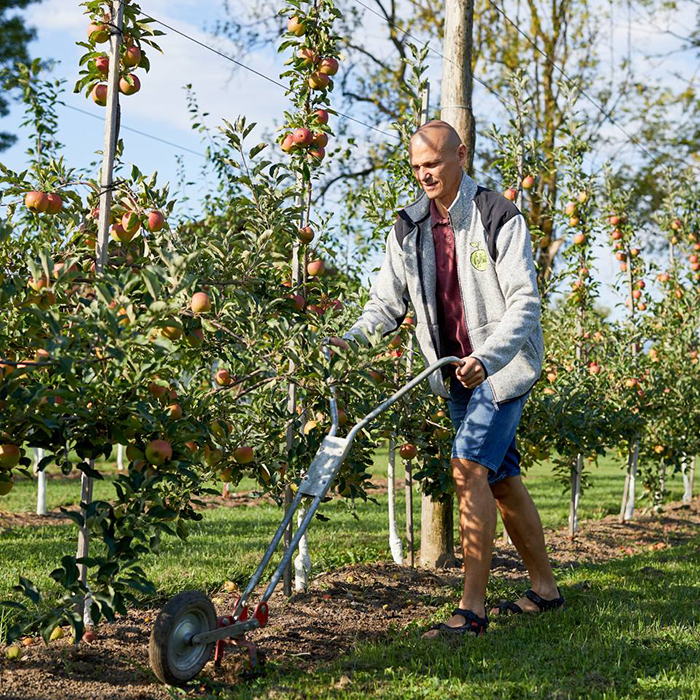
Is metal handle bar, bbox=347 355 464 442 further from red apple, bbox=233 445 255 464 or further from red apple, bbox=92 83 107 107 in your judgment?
red apple, bbox=92 83 107 107

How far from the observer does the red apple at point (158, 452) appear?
107 inches

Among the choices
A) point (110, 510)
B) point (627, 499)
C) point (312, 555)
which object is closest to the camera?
point (110, 510)

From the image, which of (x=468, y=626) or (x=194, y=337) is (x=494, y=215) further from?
(x=468, y=626)

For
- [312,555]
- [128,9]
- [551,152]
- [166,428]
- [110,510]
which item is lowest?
[312,555]

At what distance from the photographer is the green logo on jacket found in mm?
3574

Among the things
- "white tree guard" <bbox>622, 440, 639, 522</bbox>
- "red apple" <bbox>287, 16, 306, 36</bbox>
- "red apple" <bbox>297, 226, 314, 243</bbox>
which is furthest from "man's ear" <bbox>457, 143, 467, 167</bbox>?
"white tree guard" <bbox>622, 440, 639, 522</bbox>

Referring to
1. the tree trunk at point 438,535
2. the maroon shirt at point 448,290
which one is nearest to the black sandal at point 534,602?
the maroon shirt at point 448,290

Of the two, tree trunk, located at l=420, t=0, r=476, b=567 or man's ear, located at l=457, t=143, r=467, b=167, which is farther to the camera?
tree trunk, located at l=420, t=0, r=476, b=567

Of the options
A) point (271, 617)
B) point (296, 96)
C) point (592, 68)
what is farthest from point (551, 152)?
point (592, 68)

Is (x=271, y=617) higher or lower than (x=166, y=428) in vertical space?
lower

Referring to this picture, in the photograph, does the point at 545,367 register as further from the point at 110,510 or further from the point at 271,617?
the point at 110,510

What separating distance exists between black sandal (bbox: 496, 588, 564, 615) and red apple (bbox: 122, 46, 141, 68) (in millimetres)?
2817

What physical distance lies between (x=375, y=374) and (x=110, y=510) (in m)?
1.33

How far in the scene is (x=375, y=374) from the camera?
11.9 feet
